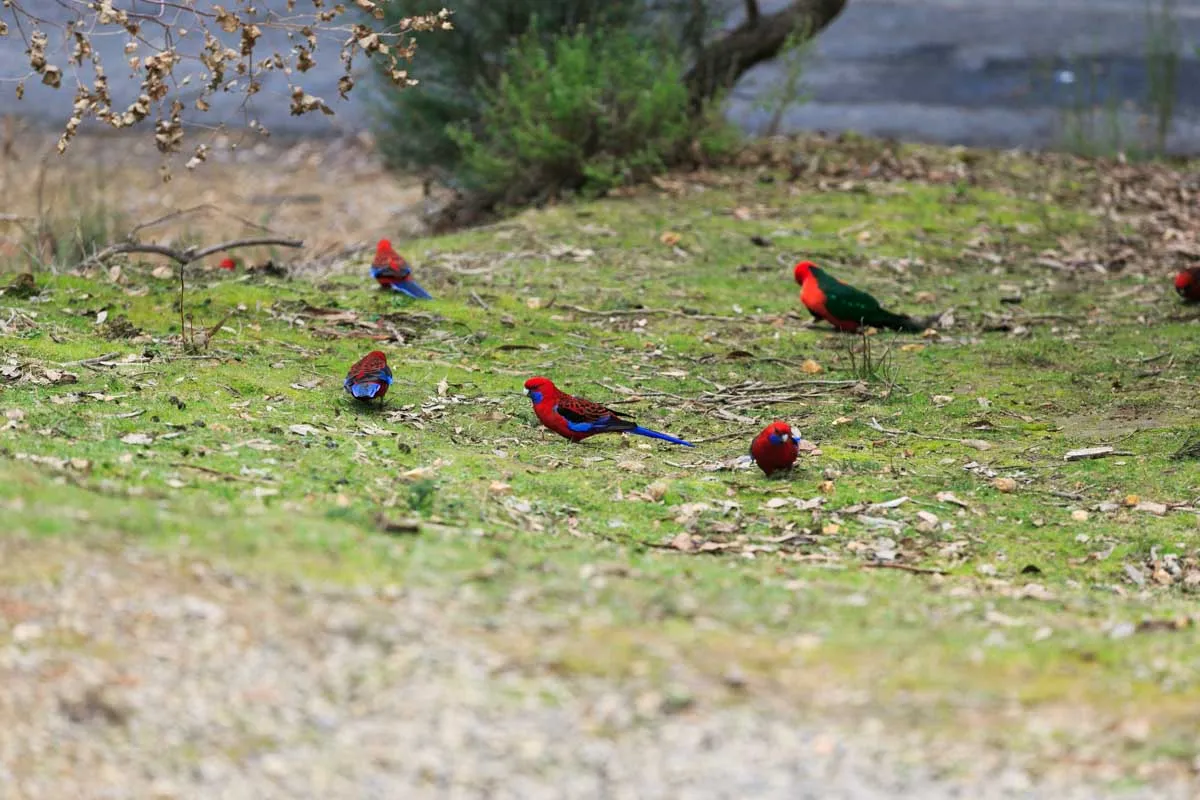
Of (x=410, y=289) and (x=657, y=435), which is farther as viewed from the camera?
(x=410, y=289)

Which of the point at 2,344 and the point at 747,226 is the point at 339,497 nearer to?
the point at 2,344

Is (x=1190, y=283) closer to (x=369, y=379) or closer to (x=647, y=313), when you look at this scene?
(x=647, y=313)

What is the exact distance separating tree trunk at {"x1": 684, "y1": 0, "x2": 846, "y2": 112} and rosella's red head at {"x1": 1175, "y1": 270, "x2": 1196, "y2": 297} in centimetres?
411

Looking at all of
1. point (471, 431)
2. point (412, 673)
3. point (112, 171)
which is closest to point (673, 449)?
point (471, 431)

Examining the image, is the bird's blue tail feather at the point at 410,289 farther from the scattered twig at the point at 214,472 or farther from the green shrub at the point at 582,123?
the scattered twig at the point at 214,472

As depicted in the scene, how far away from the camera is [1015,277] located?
30.1 feet

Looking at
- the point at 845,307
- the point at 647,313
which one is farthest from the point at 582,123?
the point at 845,307

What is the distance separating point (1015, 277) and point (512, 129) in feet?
11.8

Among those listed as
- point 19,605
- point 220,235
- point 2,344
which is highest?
point 19,605

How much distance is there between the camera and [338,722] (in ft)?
10.3

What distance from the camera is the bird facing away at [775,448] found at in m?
5.39

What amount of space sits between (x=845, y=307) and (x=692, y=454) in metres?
2.13

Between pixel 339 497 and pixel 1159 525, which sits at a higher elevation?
pixel 339 497

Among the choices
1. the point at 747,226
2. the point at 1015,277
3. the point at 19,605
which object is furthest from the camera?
the point at 747,226
